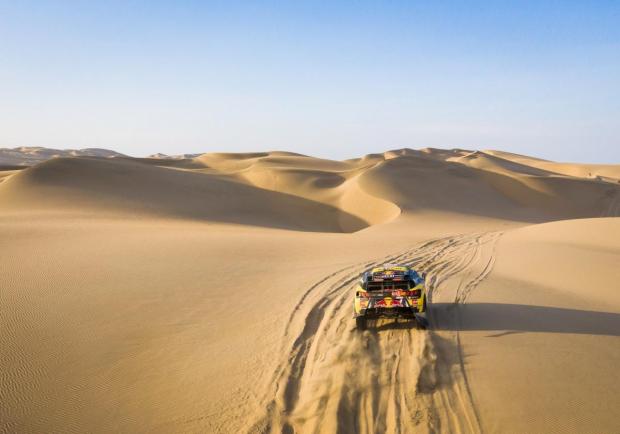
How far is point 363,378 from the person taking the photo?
7.16 meters

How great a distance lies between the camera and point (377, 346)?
827 centimetres

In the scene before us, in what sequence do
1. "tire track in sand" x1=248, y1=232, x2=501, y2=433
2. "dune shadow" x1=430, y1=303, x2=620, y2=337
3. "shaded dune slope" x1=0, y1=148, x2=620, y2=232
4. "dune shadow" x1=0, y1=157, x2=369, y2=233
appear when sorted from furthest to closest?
"shaded dune slope" x1=0, y1=148, x2=620, y2=232, "dune shadow" x1=0, y1=157, x2=369, y2=233, "dune shadow" x1=430, y1=303, x2=620, y2=337, "tire track in sand" x1=248, y1=232, x2=501, y2=433

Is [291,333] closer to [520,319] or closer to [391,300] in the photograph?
[391,300]

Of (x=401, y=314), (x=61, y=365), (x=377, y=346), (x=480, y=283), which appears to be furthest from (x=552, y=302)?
(x=61, y=365)

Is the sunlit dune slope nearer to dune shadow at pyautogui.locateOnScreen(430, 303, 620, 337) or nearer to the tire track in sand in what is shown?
dune shadow at pyautogui.locateOnScreen(430, 303, 620, 337)

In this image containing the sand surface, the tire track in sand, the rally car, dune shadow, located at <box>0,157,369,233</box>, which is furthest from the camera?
dune shadow, located at <box>0,157,369,233</box>

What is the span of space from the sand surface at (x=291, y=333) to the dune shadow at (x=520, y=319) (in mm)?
63

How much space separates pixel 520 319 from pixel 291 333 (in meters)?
4.72

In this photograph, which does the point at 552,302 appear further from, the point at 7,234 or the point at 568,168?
the point at 568,168

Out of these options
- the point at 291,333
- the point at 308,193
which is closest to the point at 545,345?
the point at 291,333

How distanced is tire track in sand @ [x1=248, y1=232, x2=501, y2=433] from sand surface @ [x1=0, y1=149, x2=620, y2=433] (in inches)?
1.2

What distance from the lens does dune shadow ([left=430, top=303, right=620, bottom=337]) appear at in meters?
9.11

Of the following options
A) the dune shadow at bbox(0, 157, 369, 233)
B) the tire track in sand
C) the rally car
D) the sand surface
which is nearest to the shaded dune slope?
the dune shadow at bbox(0, 157, 369, 233)

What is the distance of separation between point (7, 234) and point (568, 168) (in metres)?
94.8
